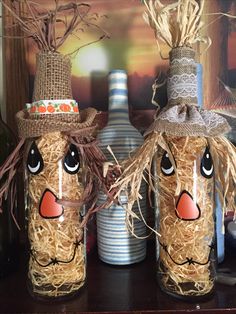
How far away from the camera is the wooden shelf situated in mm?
401

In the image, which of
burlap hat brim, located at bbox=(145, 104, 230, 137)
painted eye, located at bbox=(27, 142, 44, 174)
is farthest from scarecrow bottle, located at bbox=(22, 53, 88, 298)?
burlap hat brim, located at bbox=(145, 104, 230, 137)

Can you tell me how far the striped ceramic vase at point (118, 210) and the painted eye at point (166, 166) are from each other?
0.10 meters

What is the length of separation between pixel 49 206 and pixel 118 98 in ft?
0.72

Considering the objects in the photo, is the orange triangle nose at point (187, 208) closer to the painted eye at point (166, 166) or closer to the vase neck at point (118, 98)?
the painted eye at point (166, 166)

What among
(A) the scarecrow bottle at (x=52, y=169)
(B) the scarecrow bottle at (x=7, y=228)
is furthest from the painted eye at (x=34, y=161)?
(B) the scarecrow bottle at (x=7, y=228)

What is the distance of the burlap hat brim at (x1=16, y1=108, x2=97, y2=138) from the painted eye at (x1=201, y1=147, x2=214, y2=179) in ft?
0.49

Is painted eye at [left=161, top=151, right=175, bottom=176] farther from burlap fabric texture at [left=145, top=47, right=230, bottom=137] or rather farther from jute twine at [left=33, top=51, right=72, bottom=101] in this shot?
jute twine at [left=33, top=51, right=72, bottom=101]

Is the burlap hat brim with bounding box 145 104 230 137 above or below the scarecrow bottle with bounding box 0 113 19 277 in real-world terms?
above

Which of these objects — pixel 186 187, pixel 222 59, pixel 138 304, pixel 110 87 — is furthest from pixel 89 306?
pixel 222 59

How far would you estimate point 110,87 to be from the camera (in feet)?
1.87

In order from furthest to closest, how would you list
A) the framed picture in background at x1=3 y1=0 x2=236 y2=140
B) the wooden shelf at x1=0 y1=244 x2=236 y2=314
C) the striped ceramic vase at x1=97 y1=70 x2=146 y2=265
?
the framed picture in background at x1=3 y1=0 x2=236 y2=140 < the striped ceramic vase at x1=97 y1=70 x2=146 y2=265 < the wooden shelf at x1=0 y1=244 x2=236 y2=314

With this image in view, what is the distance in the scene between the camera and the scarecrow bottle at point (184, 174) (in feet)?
1.40

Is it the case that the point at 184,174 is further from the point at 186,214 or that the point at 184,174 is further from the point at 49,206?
the point at 49,206

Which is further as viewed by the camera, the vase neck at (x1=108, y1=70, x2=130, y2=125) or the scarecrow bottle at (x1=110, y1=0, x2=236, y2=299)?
the vase neck at (x1=108, y1=70, x2=130, y2=125)
